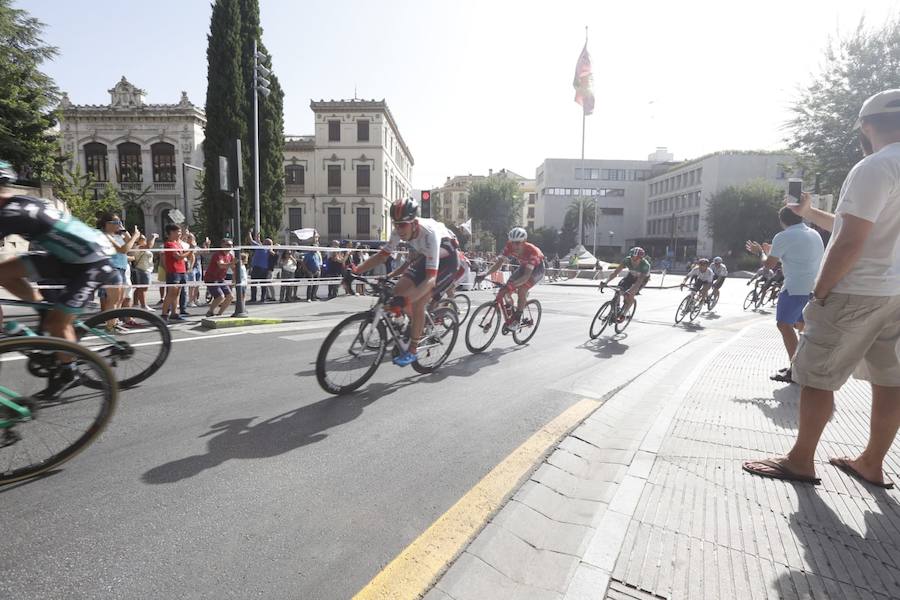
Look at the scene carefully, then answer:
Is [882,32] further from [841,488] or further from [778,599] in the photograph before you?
[778,599]

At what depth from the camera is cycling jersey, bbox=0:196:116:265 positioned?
303 cm

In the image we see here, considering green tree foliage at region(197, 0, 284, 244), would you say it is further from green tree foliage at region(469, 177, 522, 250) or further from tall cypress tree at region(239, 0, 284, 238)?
green tree foliage at region(469, 177, 522, 250)

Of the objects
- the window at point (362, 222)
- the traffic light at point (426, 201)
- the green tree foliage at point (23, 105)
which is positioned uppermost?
the green tree foliage at point (23, 105)

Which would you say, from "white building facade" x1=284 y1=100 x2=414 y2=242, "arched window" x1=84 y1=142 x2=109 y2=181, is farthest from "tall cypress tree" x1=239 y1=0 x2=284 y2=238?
"arched window" x1=84 y1=142 x2=109 y2=181

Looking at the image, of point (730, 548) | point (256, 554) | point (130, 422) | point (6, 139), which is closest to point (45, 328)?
point (130, 422)

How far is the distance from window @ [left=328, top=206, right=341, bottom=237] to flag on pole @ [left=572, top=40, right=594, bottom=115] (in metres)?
23.8

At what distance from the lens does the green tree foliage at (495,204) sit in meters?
69.8

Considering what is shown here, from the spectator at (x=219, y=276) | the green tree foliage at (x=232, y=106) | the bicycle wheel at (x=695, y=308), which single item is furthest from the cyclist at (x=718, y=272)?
the green tree foliage at (x=232, y=106)

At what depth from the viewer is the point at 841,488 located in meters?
2.57

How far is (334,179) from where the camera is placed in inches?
1773

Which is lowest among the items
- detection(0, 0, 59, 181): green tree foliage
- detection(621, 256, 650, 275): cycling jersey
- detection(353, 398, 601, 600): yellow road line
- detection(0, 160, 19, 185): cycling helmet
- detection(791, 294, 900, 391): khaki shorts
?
detection(353, 398, 601, 600): yellow road line

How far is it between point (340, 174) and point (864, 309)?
4588 cm

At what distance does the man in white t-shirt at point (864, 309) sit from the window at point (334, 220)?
45.1m

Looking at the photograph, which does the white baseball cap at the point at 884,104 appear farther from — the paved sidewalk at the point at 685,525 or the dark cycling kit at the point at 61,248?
the dark cycling kit at the point at 61,248
